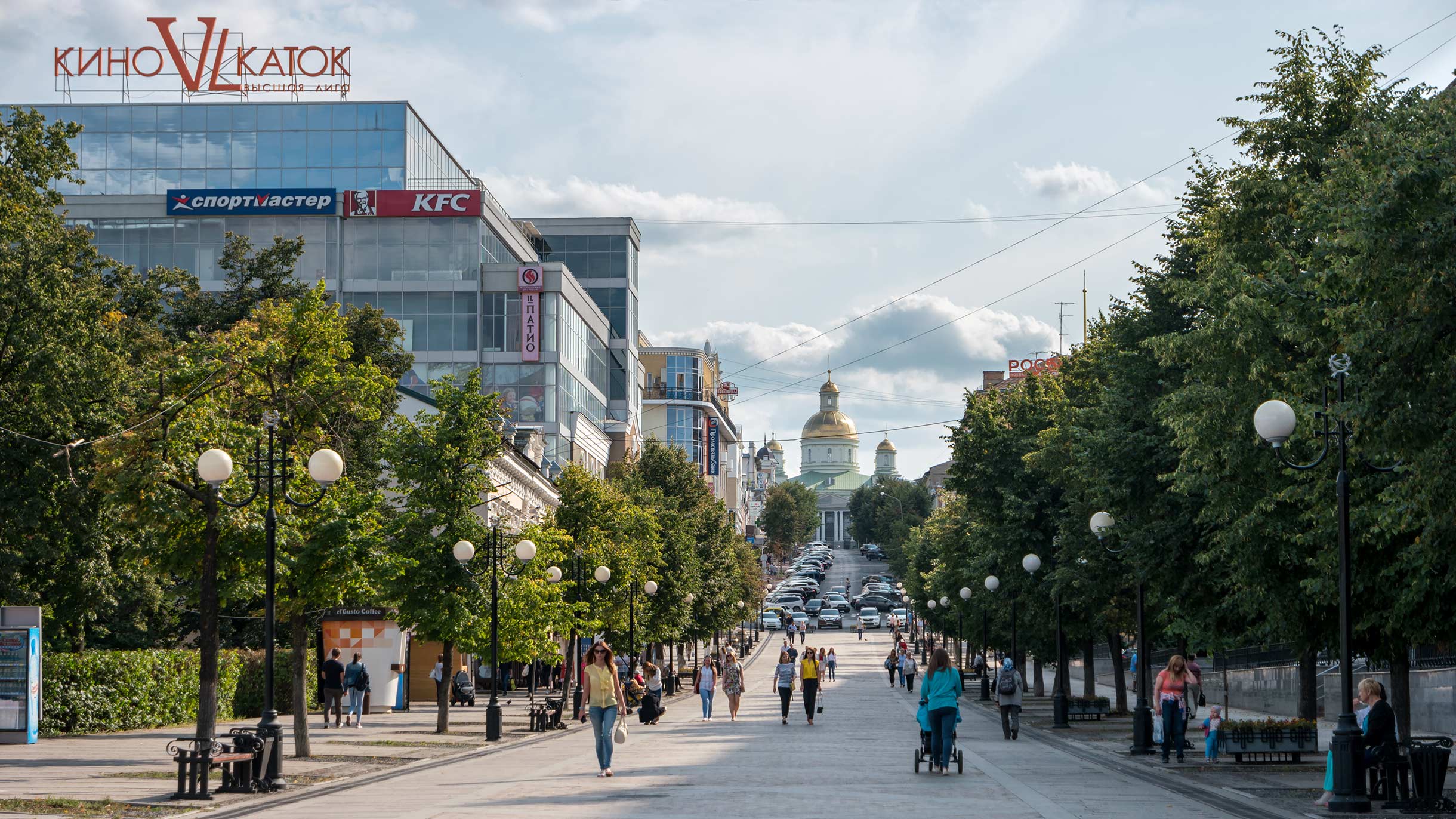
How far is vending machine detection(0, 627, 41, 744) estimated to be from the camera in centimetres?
2619

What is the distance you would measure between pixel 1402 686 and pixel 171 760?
18217mm

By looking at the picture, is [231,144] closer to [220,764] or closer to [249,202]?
[249,202]

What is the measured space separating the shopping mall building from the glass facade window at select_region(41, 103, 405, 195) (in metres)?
0.07

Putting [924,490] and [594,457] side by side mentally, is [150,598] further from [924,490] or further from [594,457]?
[924,490]

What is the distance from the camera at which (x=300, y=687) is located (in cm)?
2480

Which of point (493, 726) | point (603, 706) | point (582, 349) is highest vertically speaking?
point (582, 349)

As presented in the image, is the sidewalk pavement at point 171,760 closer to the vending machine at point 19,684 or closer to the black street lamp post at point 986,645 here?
the vending machine at point 19,684

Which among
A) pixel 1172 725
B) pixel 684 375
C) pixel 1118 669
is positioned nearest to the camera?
pixel 1172 725

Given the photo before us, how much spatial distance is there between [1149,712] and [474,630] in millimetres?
13435

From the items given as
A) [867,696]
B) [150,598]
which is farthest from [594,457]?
[150,598]

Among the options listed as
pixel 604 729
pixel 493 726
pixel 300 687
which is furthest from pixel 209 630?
pixel 493 726

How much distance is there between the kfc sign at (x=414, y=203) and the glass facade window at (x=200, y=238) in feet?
6.35

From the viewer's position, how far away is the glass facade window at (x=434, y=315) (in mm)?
78250

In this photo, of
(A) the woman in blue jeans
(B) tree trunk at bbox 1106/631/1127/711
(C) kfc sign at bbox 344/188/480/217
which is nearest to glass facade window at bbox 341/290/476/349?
(C) kfc sign at bbox 344/188/480/217
